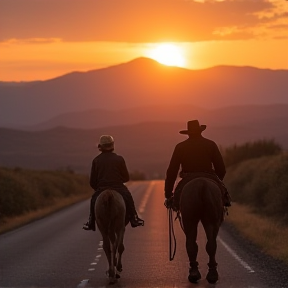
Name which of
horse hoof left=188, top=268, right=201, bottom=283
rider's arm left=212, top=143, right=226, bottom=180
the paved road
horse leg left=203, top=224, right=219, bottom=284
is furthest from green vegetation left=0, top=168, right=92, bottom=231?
horse hoof left=188, top=268, right=201, bottom=283

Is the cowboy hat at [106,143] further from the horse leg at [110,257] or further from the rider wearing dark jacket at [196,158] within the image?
the horse leg at [110,257]

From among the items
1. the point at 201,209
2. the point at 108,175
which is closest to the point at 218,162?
the point at 201,209

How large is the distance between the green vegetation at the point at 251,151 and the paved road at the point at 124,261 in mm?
33788

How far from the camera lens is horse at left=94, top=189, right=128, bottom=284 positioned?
15891 millimetres

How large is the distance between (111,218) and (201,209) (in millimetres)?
1587

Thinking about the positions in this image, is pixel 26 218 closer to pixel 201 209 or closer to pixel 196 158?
pixel 196 158

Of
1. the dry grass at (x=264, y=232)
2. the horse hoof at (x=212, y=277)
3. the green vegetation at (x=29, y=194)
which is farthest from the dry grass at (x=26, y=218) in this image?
the horse hoof at (x=212, y=277)

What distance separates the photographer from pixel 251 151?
6475 cm

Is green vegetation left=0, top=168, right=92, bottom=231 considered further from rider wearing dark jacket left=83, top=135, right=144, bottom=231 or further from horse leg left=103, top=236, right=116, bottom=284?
horse leg left=103, top=236, right=116, bottom=284

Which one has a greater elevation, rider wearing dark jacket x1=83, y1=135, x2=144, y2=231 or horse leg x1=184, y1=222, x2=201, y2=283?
rider wearing dark jacket x1=83, y1=135, x2=144, y2=231

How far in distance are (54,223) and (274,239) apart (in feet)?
38.1

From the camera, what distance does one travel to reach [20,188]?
42.7 m

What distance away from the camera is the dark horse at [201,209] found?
15.2 metres

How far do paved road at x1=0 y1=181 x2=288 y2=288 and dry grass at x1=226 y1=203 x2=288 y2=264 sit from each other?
0.47 metres
